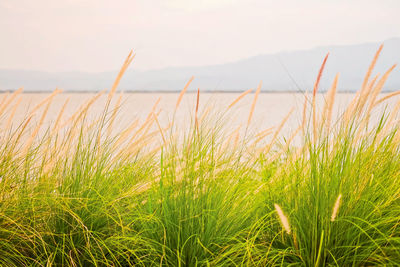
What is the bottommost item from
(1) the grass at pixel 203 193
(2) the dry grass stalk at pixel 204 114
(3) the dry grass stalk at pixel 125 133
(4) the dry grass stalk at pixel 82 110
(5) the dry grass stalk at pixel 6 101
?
(1) the grass at pixel 203 193

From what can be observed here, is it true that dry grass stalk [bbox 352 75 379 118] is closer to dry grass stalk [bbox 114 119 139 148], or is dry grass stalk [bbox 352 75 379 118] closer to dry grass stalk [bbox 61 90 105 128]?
dry grass stalk [bbox 114 119 139 148]

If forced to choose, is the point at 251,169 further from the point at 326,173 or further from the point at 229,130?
the point at 326,173

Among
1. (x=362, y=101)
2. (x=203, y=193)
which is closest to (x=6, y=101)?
(x=203, y=193)

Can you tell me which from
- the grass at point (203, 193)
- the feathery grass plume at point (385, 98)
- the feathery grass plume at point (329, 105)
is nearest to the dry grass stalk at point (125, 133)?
the grass at point (203, 193)

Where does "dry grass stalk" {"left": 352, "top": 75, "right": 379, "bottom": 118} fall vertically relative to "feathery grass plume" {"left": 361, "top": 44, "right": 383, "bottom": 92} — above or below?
below

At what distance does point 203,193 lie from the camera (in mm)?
2127

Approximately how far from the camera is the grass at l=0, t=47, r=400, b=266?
2.06 meters

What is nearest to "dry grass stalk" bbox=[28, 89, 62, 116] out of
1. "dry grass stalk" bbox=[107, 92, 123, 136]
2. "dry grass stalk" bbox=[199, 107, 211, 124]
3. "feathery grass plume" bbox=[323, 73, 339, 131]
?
"dry grass stalk" bbox=[107, 92, 123, 136]

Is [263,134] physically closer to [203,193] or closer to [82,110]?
[203,193]

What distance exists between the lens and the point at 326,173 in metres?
2.07

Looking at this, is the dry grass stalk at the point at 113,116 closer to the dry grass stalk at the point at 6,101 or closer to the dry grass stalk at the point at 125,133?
the dry grass stalk at the point at 125,133

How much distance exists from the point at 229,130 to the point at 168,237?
2.77ft

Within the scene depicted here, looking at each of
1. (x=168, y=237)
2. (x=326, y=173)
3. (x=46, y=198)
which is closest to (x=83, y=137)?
(x=46, y=198)

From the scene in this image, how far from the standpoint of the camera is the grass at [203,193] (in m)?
2.06
